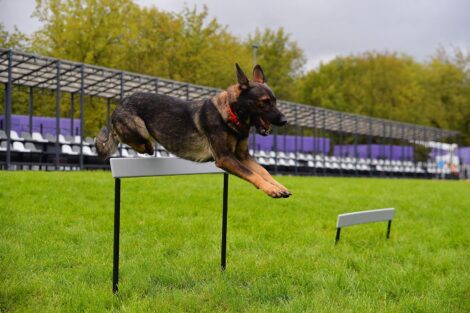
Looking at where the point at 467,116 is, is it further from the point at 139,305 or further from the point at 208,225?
the point at 139,305

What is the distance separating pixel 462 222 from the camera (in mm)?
10117

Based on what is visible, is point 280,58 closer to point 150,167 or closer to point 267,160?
point 267,160

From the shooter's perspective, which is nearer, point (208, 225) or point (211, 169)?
point (211, 169)

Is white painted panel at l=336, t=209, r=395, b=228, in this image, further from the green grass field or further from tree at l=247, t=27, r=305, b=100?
tree at l=247, t=27, r=305, b=100

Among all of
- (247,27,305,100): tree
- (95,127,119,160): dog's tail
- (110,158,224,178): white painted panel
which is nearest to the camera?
(95,127,119,160): dog's tail

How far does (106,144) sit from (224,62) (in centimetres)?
1303

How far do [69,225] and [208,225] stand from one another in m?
2.04

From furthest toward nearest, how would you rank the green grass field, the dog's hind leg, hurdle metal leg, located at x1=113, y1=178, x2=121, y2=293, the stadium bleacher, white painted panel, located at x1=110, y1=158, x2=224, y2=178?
the stadium bleacher
the green grass field
hurdle metal leg, located at x1=113, y1=178, x2=121, y2=293
white painted panel, located at x1=110, y1=158, x2=224, y2=178
the dog's hind leg

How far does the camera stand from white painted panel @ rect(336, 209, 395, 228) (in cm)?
676

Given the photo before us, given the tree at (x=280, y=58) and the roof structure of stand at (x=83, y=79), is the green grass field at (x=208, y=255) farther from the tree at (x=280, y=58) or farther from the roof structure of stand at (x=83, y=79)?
the tree at (x=280, y=58)

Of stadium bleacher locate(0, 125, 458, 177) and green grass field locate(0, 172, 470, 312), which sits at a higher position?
stadium bleacher locate(0, 125, 458, 177)

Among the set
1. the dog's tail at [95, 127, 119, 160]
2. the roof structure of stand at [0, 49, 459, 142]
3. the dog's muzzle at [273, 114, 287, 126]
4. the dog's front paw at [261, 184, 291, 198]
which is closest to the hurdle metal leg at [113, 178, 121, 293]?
the dog's tail at [95, 127, 119, 160]

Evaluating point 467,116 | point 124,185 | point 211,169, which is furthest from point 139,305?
point 467,116

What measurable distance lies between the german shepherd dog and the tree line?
1.17 meters
